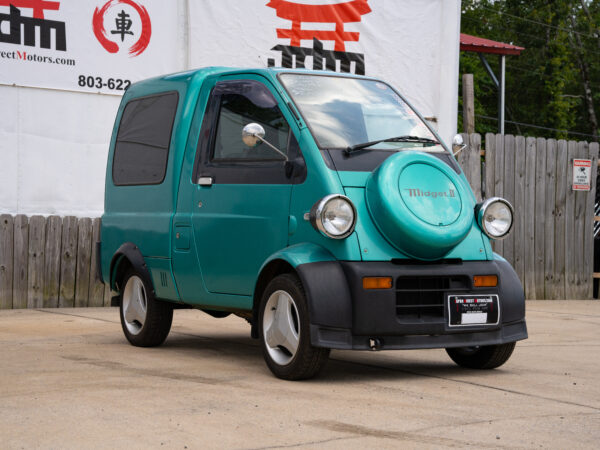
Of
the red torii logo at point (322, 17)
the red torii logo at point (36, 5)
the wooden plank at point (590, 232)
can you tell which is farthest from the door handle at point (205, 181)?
the wooden plank at point (590, 232)

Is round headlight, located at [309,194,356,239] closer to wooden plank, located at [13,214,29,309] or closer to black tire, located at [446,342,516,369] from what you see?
black tire, located at [446,342,516,369]

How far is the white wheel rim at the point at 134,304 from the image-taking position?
8.39 meters

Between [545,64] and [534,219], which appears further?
[545,64]

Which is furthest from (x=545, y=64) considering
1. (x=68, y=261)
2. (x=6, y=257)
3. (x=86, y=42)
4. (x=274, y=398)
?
(x=274, y=398)

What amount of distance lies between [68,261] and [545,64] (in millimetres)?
45211

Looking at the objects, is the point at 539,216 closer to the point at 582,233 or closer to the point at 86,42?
the point at 582,233

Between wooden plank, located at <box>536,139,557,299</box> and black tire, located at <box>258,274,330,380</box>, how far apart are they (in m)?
7.71

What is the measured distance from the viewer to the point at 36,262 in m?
11.6

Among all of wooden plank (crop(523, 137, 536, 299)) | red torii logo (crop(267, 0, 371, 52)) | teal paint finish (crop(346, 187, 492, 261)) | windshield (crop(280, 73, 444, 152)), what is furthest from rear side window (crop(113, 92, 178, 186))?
wooden plank (crop(523, 137, 536, 299))

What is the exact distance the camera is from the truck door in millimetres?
6895

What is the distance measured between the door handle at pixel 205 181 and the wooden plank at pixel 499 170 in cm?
653

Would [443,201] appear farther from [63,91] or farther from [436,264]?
[63,91]

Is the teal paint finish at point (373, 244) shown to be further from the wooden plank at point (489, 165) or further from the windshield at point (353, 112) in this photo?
the wooden plank at point (489, 165)

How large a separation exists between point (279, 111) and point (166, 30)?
6.03m
